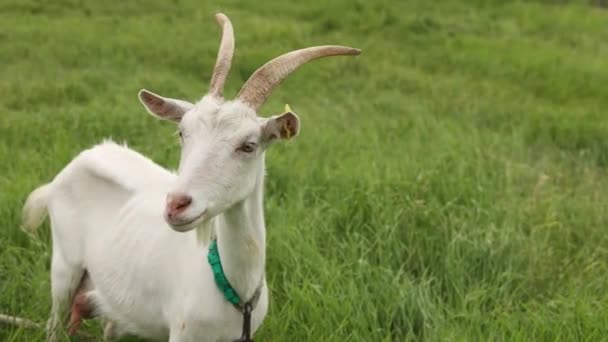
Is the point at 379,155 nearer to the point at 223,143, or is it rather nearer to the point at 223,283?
the point at 223,283

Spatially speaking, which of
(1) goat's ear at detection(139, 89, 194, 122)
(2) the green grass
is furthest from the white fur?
(2) the green grass

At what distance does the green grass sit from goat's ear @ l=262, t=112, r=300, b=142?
105 cm

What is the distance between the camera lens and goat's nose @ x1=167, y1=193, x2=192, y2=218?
1.89 meters

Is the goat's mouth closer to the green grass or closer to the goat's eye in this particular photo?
the goat's eye

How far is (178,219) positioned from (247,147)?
33 cm

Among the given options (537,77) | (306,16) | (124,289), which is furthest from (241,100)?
(306,16)

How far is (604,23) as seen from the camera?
37.5 ft

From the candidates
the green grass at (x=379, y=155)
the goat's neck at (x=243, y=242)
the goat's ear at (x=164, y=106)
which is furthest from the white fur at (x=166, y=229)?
the green grass at (x=379, y=155)

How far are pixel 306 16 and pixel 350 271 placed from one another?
302 inches

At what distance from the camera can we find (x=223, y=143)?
204cm

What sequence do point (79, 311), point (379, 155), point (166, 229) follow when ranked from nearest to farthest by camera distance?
point (166, 229)
point (79, 311)
point (379, 155)

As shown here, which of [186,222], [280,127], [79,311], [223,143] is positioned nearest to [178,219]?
[186,222]

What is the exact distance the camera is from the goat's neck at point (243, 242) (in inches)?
90.2

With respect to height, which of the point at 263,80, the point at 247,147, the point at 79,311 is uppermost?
the point at 263,80
